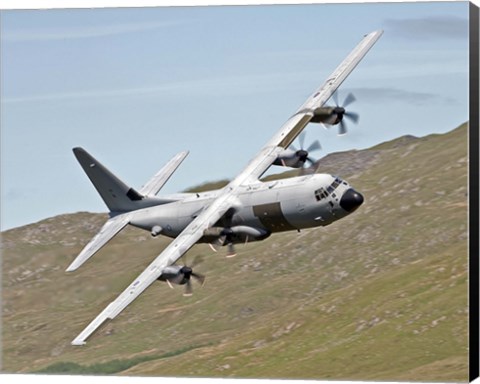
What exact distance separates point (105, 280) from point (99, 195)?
964cm

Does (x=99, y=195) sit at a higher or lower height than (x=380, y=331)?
higher

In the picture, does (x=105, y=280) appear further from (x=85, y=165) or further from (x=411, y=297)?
(x=411, y=297)

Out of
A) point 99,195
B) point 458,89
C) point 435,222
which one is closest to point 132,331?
point 435,222

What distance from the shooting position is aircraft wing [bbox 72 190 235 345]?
213ft

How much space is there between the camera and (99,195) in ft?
271

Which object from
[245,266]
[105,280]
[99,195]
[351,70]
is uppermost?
[351,70]

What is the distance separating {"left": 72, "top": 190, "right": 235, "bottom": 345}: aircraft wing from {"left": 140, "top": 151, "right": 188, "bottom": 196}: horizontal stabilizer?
9328mm

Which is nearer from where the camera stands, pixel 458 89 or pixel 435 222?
pixel 458 89

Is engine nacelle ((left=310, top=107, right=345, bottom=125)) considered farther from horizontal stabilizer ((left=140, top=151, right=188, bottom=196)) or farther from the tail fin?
the tail fin

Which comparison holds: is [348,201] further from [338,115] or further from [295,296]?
[295,296]

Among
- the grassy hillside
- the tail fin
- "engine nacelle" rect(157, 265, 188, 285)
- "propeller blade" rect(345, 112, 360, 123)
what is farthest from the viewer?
the grassy hillside

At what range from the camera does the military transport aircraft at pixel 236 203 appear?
6934 centimetres

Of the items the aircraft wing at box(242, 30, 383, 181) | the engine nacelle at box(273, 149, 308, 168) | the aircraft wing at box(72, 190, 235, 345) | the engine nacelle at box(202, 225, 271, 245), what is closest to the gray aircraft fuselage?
the engine nacelle at box(202, 225, 271, 245)

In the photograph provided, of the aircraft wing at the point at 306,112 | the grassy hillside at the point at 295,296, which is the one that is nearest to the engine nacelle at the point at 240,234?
the aircraft wing at the point at 306,112
